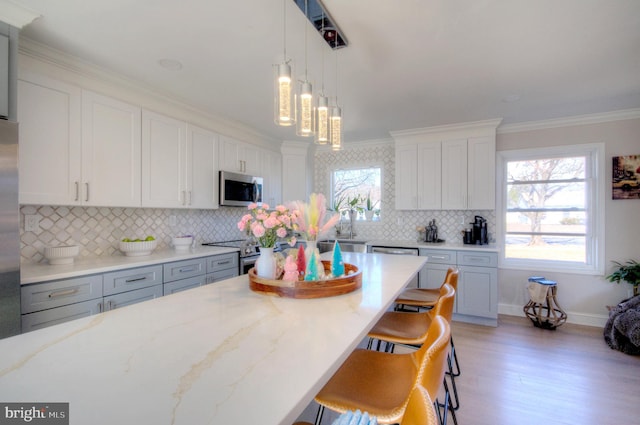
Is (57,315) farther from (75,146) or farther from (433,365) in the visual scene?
(433,365)

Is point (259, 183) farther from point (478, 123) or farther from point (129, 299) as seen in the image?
point (478, 123)

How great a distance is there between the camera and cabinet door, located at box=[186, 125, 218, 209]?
3.14m

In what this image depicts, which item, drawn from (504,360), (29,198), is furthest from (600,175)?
(29,198)

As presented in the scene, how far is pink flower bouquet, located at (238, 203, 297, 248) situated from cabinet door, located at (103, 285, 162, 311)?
55.0 inches

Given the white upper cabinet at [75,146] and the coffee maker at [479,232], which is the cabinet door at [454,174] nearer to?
the coffee maker at [479,232]

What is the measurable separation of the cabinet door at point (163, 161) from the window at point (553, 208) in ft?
12.9

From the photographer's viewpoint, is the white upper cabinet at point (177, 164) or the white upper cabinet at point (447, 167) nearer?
the white upper cabinet at point (177, 164)

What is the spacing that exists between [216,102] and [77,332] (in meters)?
2.58

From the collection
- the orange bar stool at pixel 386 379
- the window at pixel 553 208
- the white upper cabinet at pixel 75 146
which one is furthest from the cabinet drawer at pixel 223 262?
the window at pixel 553 208

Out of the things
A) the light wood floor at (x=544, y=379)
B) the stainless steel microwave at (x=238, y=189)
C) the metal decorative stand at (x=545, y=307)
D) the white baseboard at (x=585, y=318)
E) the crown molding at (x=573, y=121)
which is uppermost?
the crown molding at (x=573, y=121)

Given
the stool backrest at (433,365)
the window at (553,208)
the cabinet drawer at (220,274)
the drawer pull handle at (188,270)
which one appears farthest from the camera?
the window at (553,208)

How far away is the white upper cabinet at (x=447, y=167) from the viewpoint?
11.9 ft

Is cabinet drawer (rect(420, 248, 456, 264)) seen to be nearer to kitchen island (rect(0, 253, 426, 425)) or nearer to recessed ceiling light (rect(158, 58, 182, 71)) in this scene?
kitchen island (rect(0, 253, 426, 425))

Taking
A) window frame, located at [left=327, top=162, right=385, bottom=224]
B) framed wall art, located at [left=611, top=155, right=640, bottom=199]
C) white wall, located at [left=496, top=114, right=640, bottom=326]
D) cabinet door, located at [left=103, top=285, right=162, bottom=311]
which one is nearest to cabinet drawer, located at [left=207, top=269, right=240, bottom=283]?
cabinet door, located at [left=103, top=285, right=162, bottom=311]
